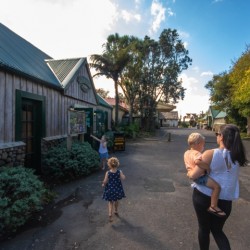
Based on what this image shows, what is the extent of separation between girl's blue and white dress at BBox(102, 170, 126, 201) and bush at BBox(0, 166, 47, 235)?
4.46 ft

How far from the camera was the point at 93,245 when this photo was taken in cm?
384

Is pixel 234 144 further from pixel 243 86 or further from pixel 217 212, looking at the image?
pixel 243 86

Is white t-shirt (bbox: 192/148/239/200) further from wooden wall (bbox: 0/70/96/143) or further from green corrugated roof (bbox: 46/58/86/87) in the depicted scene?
green corrugated roof (bbox: 46/58/86/87)

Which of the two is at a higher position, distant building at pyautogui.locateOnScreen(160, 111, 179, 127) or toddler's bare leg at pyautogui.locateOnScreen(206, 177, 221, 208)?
distant building at pyautogui.locateOnScreen(160, 111, 179, 127)

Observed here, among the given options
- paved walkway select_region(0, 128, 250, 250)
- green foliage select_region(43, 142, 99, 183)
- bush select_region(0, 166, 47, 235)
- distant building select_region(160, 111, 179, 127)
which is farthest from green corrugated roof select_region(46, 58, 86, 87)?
distant building select_region(160, 111, 179, 127)

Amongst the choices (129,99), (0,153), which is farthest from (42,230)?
(129,99)

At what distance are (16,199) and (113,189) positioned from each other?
1857mm

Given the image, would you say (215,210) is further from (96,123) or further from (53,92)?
(96,123)

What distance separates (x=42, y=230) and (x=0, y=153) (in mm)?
2717

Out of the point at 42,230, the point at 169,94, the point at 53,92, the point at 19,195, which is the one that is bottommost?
the point at 42,230

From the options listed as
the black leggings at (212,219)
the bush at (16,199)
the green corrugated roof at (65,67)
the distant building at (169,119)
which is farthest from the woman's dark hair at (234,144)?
the distant building at (169,119)

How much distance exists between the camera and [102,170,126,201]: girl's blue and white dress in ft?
15.9

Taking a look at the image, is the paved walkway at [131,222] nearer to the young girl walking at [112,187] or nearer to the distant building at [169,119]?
the young girl walking at [112,187]

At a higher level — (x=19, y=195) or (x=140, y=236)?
(x=19, y=195)
